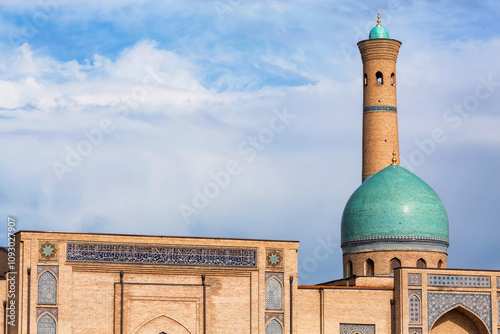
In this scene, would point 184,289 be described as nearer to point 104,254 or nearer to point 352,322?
point 104,254

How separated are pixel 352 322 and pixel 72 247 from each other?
7.20m

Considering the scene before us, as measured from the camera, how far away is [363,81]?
3578 centimetres

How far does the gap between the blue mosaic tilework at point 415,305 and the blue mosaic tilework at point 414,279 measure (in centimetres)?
20

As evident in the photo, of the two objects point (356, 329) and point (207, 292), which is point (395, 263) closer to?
point (356, 329)

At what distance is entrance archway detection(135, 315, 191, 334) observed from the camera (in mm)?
26172

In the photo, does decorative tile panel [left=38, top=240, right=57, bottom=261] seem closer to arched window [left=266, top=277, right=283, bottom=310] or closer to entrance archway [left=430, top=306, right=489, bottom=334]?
arched window [left=266, top=277, right=283, bottom=310]

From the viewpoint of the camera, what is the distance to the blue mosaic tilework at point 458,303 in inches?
1099

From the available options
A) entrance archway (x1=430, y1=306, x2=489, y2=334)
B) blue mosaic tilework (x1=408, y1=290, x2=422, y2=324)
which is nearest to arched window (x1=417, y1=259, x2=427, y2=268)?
entrance archway (x1=430, y1=306, x2=489, y2=334)

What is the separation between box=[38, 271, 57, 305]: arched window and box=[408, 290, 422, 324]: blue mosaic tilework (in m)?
8.81

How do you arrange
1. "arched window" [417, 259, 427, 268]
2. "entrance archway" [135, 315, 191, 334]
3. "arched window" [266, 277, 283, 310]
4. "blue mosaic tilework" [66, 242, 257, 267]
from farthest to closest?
"arched window" [417, 259, 427, 268] < "arched window" [266, 277, 283, 310] < "entrance archway" [135, 315, 191, 334] < "blue mosaic tilework" [66, 242, 257, 267]

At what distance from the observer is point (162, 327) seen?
2631cm

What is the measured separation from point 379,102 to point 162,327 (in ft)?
40.4

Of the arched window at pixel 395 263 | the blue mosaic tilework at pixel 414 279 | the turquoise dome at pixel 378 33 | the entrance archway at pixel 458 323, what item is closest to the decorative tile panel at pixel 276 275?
the blue mosaic tilework at pixel 414 279

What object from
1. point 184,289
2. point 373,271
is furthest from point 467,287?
point 184,289
